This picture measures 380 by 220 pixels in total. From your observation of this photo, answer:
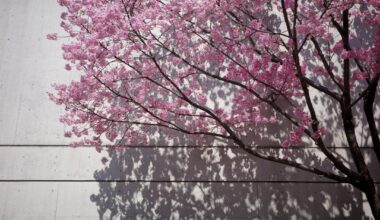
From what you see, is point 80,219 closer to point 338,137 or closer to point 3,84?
point 3,84

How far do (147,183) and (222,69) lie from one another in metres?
2.79

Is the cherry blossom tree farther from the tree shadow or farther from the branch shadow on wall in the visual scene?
the branch shadow on wall

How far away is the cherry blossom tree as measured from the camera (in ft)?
16.1

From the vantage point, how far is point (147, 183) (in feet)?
22.0

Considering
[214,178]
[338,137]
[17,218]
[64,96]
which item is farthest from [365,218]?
[17,218]

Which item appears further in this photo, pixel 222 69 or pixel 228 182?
pixel 228 182

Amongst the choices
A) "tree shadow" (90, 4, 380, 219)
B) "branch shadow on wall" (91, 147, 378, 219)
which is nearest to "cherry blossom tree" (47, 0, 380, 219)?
"tree shadow" (90, 4, 380, 219)

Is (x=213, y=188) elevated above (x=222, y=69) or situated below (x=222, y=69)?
below

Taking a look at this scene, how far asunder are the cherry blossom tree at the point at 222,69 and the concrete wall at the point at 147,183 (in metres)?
0.57

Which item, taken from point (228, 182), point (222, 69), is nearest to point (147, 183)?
point (228, 182)

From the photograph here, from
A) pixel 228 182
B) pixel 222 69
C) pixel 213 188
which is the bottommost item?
pixel 213 188

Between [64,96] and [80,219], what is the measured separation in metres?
2.61

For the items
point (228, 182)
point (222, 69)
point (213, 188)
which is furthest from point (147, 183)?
point (222, 69)

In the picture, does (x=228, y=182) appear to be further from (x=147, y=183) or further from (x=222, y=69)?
(x=222, y=69)
